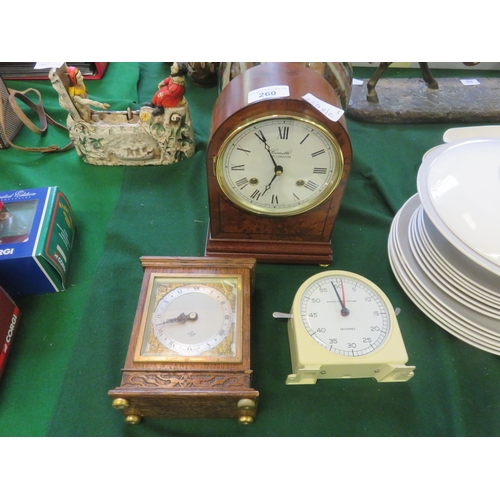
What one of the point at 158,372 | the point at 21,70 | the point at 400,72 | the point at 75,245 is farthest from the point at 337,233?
the point at 21,70

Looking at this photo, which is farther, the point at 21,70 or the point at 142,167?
the point at 21,70

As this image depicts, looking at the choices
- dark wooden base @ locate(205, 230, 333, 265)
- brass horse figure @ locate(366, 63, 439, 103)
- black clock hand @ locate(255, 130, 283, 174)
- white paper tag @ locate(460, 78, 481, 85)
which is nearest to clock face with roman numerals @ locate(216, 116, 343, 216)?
black clock hand @ locate(255, 130, 283, 174)

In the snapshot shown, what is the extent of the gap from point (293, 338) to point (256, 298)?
192mm

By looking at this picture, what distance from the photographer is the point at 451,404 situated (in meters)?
0.93

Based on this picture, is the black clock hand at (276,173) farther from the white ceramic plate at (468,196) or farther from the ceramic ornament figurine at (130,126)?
Answer: the ceramic ornament figurine at (130,126)

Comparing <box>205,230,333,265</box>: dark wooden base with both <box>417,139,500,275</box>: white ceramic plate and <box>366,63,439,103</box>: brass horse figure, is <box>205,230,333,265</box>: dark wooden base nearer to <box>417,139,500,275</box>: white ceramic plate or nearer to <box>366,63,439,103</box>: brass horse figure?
<box>417,139,500,275</box>: white ceramic plate

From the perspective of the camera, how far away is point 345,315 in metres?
0.91

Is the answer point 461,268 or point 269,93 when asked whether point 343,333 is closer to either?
point 461,268

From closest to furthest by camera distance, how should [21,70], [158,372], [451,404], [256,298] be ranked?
1. [158,372]
2. [451,404]
3. [256,298]
4. [21,70]

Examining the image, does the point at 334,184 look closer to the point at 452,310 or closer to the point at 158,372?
the point at 452,310

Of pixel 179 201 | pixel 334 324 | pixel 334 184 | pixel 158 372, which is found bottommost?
pixel 158 372

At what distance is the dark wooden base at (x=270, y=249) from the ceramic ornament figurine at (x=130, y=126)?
0.43 meters

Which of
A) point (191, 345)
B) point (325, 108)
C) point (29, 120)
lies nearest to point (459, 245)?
point (325, 108)

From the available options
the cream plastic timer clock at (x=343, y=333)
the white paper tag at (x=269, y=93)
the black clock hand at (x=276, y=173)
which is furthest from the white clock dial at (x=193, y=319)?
the white paper tag at (x=269, y=93)
